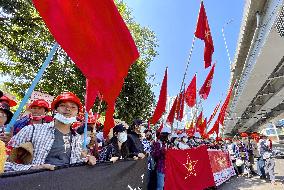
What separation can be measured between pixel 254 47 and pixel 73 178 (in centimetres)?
1389

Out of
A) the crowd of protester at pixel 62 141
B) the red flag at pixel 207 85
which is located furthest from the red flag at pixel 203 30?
the red flag at pixel 207 85

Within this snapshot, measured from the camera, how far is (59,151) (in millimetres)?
3627

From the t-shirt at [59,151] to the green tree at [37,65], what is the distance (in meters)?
8.72

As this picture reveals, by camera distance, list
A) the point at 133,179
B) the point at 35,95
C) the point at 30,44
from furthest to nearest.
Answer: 1. the point at 30,44
2. the point at 35,95
3. the point at 133,179

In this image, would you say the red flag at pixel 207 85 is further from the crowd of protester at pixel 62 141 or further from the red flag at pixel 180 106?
the crowd of protester at pixel 62 141

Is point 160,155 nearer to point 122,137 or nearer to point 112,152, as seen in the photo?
point 122,137

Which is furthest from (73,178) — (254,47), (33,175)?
(254,47)

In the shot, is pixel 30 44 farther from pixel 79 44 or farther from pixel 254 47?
pixel 79 44

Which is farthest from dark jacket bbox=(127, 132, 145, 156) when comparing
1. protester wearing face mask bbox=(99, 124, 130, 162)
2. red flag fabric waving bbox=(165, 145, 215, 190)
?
red flag fabric waving bbox=(165, 145, 215, 190)

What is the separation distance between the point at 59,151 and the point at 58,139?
135 millimetres

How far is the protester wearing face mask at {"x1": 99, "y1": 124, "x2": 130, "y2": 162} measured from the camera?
20.3ft

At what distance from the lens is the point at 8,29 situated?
13680mm

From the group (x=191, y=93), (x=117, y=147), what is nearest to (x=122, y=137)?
(x=117, y=147)

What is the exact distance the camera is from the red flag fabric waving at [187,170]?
832 centimetres
